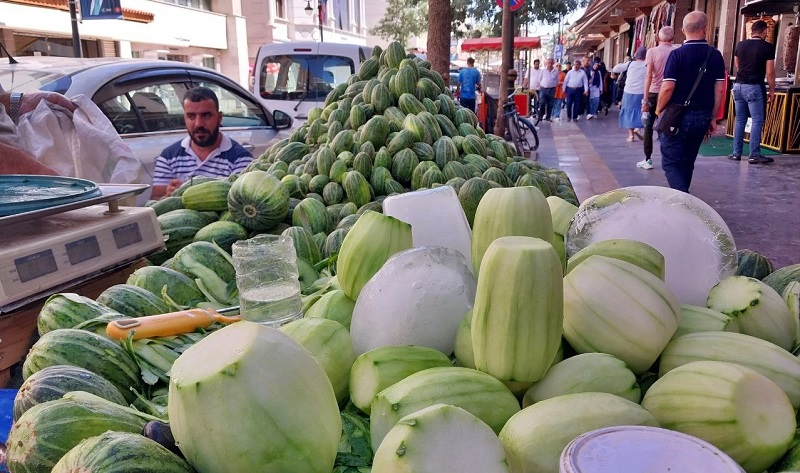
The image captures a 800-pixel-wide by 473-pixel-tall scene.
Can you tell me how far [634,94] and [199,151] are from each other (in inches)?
426

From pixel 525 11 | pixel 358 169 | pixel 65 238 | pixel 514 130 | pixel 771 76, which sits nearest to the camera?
pixel 65 238

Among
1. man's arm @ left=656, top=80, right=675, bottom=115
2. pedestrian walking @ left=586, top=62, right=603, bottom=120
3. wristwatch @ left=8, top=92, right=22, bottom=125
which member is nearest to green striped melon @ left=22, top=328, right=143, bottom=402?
wristwatch @ left=8, top=92, right=22, bottom=125

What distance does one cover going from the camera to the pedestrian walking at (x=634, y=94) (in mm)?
12484

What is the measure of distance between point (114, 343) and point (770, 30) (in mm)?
16118

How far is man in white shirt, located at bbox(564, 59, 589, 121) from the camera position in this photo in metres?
19.8

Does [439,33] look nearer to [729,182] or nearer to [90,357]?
[729,182]

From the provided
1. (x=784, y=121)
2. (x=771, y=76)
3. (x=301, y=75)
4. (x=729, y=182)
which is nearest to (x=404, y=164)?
(x=301, y=75)

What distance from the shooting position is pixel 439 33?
712 cm

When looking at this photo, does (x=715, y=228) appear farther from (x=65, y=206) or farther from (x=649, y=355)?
(x=65, y=206)

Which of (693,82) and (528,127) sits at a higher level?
(693,82)

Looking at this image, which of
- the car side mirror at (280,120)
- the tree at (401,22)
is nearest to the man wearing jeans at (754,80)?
the car side mirror at (280,120)

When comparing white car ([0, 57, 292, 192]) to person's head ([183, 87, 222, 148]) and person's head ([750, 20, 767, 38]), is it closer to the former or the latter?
person's head ([183, 87, 222, 148])

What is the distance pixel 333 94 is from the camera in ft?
15.3

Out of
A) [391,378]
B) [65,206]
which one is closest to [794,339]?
[391,378]
